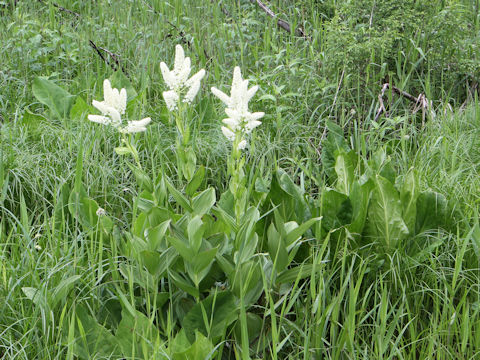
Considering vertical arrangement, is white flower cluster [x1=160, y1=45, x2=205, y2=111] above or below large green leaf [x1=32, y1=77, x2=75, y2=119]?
above

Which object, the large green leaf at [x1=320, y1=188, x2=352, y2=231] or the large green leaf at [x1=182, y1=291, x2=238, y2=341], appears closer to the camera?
the large green leaf at [x1=182, y1=291, x2=238, y2=341]

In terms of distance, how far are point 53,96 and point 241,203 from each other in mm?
1741

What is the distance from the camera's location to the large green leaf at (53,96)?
3141mm

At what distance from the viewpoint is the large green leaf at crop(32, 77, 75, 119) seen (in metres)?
3.14

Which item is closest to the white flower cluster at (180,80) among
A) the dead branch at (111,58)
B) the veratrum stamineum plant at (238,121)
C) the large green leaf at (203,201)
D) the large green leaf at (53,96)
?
the veratrum stamineum plant at (238,121)

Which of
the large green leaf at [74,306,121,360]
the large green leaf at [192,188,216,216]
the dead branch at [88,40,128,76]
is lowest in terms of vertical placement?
the large green leaf at [74,306,121,360]

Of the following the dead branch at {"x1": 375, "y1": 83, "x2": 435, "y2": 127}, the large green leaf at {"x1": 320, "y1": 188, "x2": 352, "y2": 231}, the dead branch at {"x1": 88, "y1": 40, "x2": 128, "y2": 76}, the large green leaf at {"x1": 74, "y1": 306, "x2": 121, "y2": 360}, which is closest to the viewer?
the large green leaf at {"x1": 74, "y1": 306, "x2": 121, "y2": 360}

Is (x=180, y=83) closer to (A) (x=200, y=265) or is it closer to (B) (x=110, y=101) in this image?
(B) (x=110, y=101)

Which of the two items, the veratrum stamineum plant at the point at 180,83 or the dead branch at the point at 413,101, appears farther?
the dead branch at the point at 413,101

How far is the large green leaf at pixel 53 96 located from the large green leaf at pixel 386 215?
1.84 m

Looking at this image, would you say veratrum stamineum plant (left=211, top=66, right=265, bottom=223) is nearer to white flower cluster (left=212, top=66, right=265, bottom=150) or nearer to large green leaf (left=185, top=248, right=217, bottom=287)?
white flower cluster (left=212, top=66, right=265, bottom=150)

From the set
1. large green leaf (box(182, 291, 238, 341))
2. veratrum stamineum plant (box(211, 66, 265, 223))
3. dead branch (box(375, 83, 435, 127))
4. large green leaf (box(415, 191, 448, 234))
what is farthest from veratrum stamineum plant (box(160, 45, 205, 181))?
dead branch (box(375, 83, 435, 127))

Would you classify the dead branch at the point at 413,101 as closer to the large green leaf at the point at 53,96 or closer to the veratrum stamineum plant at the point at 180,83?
the veratrum stamineum plant at the point at 180,83

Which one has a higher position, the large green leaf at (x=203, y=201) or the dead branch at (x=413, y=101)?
the large green leaf at (x=203, y=201)
